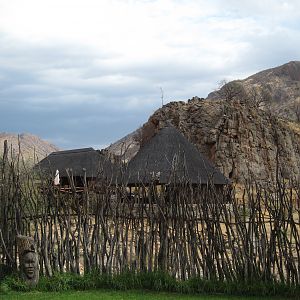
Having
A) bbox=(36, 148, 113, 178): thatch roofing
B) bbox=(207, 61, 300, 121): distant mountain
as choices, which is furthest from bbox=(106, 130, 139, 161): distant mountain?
bbox=(207, 61, 300, 121): distant mountain

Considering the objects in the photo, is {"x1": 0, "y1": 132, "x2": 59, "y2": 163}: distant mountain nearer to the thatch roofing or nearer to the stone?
the thatch roofing

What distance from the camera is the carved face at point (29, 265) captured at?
23.1ft

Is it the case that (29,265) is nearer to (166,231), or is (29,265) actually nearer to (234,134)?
(166,231)

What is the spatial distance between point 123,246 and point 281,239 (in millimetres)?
2048

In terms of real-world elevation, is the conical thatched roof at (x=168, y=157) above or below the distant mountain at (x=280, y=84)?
below

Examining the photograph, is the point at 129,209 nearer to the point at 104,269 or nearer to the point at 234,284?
the point at 104,269

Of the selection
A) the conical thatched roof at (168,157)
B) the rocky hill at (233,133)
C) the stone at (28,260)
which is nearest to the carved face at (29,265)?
the stone at (28,260)

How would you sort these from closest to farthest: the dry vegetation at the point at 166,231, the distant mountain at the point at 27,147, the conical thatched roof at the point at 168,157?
1. the dry vegetation at the point at 166,231
2. the distant mountain at the point at 27,147
3. the conical thatched roof at the point at 168,157

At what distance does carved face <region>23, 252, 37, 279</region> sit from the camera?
7.04 m

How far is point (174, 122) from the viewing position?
2714 cm

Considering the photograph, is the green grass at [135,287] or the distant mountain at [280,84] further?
the distant mountain at [280,84]

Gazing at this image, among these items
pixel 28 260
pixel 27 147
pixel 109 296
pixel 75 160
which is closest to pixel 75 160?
pixel 75 160

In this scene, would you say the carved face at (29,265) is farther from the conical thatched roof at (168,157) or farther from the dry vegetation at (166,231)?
the conical thatched roof at (168,157)

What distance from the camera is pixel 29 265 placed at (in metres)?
7.02
